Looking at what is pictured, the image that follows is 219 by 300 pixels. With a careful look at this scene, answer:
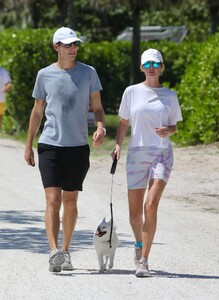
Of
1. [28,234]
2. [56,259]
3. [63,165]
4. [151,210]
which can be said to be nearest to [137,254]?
[151,210]

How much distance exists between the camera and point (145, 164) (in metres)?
8.60

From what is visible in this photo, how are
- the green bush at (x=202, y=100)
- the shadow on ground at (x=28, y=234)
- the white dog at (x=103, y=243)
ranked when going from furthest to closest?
the green bush at (x=202, y=100) < the shadow on ground at (x=28, y=234) < the white dog at (x=103, y=243)

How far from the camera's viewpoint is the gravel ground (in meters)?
7.90

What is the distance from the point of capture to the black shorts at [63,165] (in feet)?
28.1

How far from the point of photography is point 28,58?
2406 cm

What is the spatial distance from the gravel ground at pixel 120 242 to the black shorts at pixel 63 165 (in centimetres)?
71

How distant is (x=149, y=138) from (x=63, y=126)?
2.23 ft

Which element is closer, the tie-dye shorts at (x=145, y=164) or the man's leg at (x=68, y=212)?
the tie-dye shorts at (x=145, y=164)

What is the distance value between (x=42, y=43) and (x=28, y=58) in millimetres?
506

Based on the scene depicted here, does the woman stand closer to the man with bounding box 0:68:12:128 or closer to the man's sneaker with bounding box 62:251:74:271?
the man's sneaker with bounding box 62:251:74:271

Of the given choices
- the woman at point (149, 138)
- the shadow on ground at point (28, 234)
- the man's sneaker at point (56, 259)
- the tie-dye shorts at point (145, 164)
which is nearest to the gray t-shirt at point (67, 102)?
the woman at point (149, 138)

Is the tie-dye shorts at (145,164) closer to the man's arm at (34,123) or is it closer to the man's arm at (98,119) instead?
the man's arm at (98,119)

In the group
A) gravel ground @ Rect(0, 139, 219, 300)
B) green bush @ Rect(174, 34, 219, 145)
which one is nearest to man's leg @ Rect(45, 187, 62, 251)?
gravel ground @ Rect(0, 139, 219, 300)

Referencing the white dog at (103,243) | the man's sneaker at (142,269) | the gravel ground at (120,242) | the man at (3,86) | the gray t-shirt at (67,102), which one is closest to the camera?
the gravel ground at (120,242)
